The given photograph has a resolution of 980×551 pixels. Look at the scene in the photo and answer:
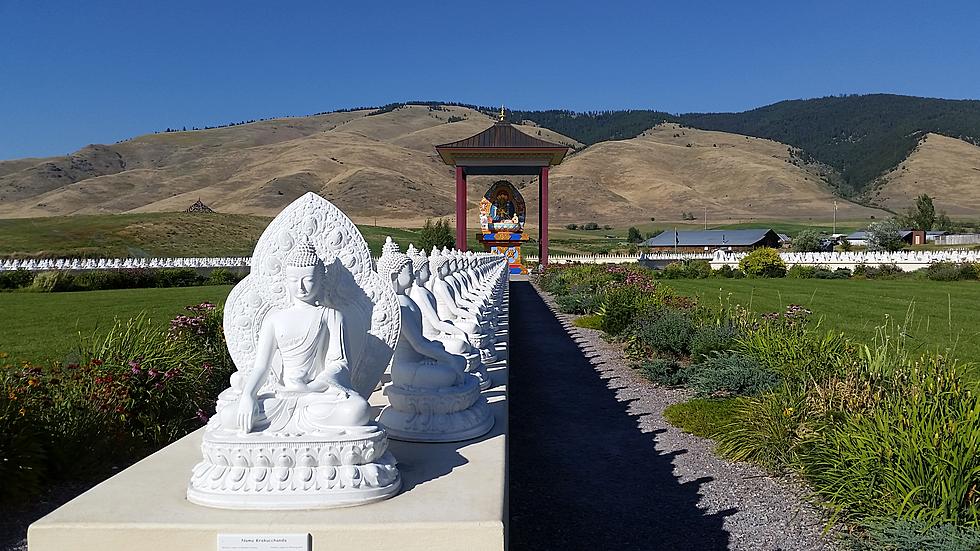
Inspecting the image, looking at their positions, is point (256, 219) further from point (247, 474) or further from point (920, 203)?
point (247, 474)

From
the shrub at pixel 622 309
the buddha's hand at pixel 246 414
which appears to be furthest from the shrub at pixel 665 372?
the buddha's hand at pixel 246 414

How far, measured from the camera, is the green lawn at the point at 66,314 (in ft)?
40.8

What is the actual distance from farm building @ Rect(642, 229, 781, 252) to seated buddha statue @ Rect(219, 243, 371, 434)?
191 ft

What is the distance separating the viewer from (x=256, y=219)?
77.9 m

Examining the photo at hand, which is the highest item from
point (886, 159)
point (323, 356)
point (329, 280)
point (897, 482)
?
point (886, 159)

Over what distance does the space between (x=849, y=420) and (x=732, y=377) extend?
3.02 m

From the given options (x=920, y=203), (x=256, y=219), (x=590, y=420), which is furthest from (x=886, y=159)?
(x=590, y=420)

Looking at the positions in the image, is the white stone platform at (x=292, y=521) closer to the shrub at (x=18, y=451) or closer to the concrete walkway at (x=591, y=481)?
the concrete walkway at (x=591, y=481)

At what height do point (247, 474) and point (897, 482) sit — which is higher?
point (247, 474)

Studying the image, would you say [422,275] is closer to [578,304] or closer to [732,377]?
[732,377]

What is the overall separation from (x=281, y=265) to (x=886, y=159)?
16756 cm

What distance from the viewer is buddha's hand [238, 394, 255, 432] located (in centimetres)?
374

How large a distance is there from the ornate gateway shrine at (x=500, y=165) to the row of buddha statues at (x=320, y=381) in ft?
105

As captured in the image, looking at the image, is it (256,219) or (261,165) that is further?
(261,165)
